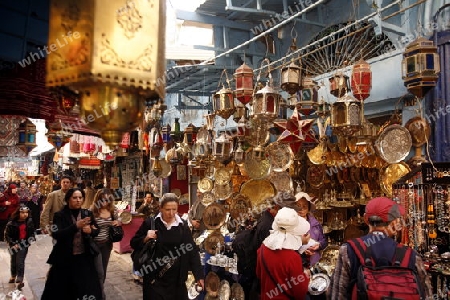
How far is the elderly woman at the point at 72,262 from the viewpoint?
3.93 m

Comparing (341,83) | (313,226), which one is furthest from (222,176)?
(341,83)

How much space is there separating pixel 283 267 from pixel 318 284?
0.72 m

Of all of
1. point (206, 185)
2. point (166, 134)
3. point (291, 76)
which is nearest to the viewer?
point (291, 76)

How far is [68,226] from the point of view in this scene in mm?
4105

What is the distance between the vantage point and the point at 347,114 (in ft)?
14.8

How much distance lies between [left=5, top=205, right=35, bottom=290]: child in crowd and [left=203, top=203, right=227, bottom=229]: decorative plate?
11.0ft

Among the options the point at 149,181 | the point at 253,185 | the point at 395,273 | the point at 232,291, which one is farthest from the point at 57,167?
the point at 395,273

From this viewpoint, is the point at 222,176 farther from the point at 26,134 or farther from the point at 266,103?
the point at 26,134

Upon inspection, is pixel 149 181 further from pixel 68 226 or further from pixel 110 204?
pixel 68 226

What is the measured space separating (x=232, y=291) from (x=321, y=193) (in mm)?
3071

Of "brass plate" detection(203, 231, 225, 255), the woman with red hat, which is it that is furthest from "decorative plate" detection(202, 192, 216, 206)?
the woman with red hat

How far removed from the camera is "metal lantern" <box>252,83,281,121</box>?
483 cm

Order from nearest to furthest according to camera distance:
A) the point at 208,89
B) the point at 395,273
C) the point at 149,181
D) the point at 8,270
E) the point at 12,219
Result: the point at 395,273 → the point at 12,219 → the point at 8,270 → the point at 208,89 → the point at 149,181

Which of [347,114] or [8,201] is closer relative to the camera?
[347,114]
